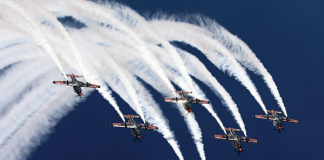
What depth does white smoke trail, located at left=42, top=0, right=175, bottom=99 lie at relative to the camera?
161 feet

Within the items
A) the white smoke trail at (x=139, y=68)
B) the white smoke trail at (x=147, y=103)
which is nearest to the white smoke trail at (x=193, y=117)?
the white smoke trail at (x=139, y=68)

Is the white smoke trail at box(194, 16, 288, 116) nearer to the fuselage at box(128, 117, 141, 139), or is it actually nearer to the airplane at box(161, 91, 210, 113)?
the airplane at box(161, 91, 210, 113)

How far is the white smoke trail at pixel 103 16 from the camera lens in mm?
49219

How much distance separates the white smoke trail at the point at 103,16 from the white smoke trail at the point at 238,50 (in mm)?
11810

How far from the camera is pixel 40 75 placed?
5391cm

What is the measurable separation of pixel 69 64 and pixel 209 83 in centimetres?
2128

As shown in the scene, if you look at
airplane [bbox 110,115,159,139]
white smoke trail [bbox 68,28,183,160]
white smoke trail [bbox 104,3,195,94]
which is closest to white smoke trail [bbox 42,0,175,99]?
white smoke trail [bbox 104,3,195,94]

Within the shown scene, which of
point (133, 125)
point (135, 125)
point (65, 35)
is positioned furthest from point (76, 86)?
point (135, 125)

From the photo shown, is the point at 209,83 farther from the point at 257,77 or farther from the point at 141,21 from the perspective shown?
the point at 141,21

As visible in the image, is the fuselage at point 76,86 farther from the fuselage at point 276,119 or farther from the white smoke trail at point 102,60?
the fuselage at point 276,119

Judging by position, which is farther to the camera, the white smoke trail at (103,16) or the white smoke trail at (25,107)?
the white smoke trail at (25,107)

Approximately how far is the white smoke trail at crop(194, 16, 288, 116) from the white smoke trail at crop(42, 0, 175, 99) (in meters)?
11.8

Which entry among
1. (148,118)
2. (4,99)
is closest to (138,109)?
(148,118)

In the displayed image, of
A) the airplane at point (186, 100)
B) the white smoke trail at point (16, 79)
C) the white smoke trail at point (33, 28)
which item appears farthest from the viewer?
the airplane at point (186, 100)
